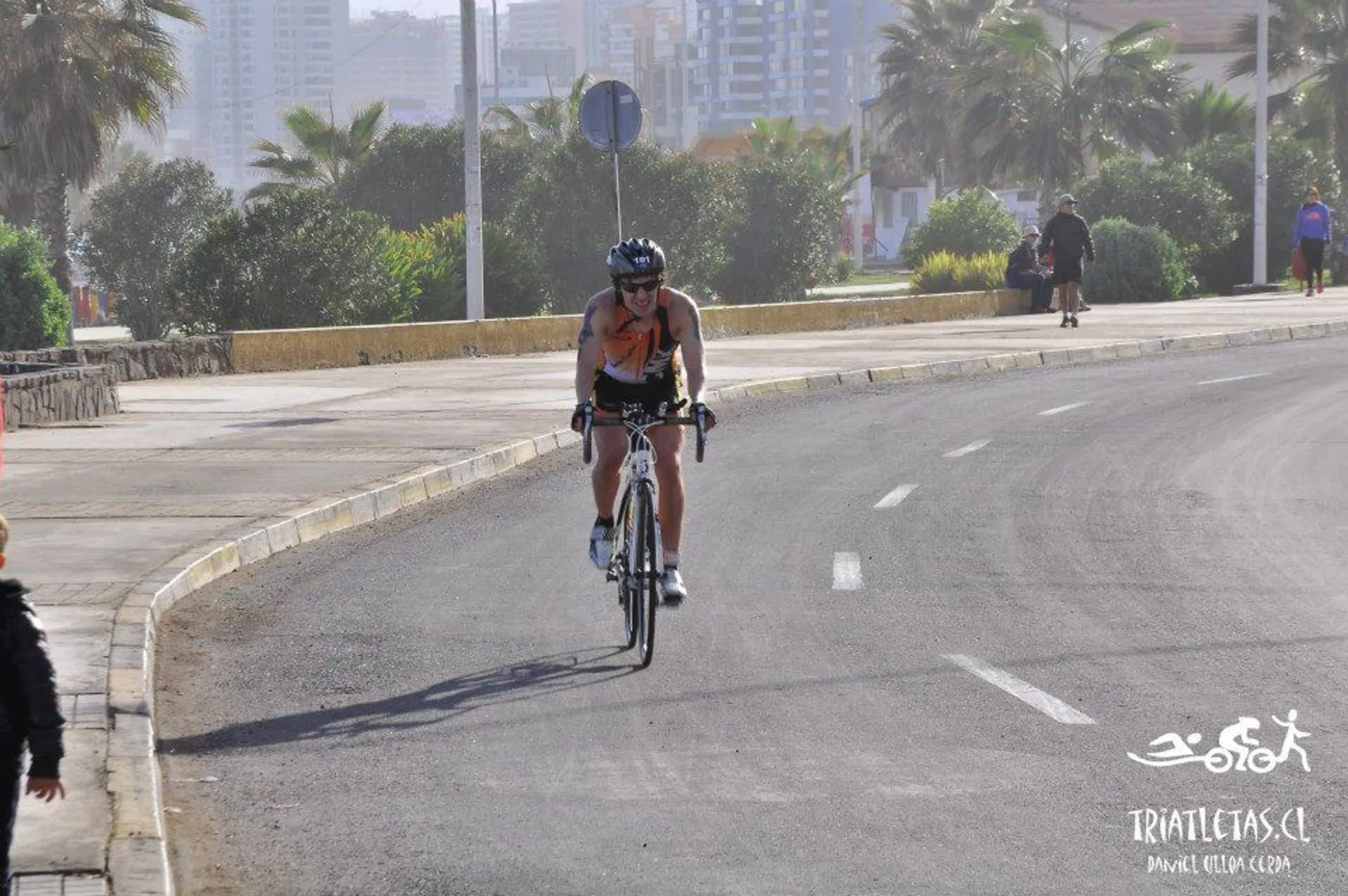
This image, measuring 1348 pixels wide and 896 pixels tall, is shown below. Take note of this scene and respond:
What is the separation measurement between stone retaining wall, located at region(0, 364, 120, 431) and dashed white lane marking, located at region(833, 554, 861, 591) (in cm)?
852

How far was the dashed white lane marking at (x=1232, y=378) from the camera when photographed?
21984mm

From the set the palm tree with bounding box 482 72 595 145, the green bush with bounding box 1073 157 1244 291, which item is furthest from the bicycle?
the palm tree with bounding box 482 72 595 145

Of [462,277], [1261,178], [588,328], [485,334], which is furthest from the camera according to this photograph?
[1261,178]

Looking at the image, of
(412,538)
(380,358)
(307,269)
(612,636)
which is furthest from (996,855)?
(307,269)

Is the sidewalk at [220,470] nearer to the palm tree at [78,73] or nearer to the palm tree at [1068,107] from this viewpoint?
the palm tree at [78,73]

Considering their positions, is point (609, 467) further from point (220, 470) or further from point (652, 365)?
point (220, 470)

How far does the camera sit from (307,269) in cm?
2877

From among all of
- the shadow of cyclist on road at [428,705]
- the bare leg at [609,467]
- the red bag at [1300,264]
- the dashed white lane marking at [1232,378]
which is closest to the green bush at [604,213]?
the red bag at [1300,264]

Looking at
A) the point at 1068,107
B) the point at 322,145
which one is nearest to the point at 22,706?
the point at 1068,107

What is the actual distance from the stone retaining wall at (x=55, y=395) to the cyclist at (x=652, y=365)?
9376mm

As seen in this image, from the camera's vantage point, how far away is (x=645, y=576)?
8906 millimetres

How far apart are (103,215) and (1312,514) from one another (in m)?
48.2

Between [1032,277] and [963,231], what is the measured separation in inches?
541

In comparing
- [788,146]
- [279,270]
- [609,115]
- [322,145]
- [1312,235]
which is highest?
[788,146]
